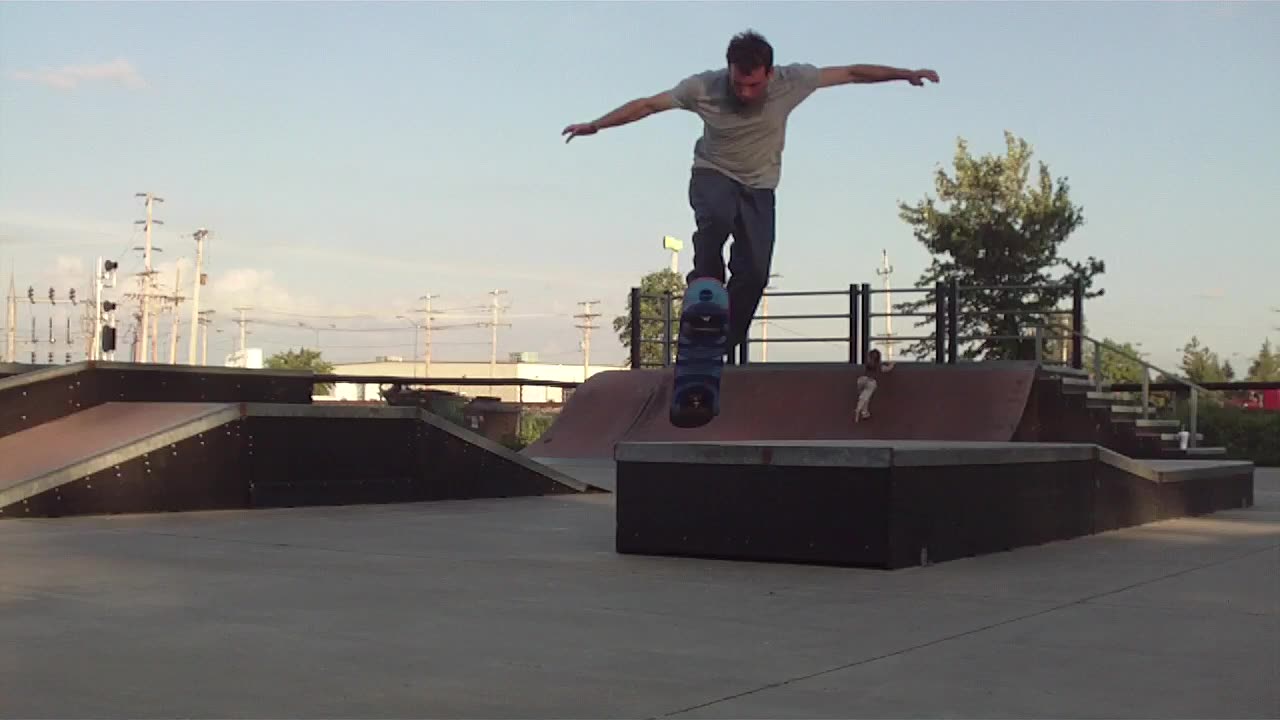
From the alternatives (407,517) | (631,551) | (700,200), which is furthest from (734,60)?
(407,517)

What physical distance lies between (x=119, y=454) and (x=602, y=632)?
6.27m

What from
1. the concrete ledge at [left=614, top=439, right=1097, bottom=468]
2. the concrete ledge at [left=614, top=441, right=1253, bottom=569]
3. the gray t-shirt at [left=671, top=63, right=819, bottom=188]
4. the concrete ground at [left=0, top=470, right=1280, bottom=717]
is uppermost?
the gray t-shirt at [left=671, top=63, right=819, bottom=188]

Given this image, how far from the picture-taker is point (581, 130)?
7.61 m

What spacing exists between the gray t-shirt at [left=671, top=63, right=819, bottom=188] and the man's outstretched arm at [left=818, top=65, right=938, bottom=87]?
8cm

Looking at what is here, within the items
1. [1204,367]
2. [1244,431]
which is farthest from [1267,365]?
[1244,431]

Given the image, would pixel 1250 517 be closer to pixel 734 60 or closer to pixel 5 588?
pixel 734 60

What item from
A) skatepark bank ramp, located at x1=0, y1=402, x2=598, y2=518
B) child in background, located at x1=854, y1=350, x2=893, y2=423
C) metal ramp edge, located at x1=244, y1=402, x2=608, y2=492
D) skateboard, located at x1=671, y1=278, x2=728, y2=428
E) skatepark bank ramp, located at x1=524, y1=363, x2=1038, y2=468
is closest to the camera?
skateboard, located at x1=671, y1=278, x2=728, y2=428

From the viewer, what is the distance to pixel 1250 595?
249 inches

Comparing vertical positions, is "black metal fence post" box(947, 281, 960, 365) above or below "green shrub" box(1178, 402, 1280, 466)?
above

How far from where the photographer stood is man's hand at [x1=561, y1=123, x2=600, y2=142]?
7553mm

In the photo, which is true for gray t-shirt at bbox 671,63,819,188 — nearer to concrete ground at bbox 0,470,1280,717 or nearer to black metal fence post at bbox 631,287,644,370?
concrete ground at bbox 0,470,1280,717

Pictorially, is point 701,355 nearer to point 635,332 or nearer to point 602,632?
point 602,632

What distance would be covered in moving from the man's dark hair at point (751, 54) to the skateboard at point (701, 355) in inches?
46.1

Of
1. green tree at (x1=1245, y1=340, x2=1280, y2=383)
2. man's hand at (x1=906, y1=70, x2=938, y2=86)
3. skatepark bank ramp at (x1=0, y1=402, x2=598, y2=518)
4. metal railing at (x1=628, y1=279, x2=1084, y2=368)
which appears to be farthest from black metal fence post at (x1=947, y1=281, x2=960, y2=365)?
green tree at (x1=1245, y1=340, x2=1280, y2=383)
